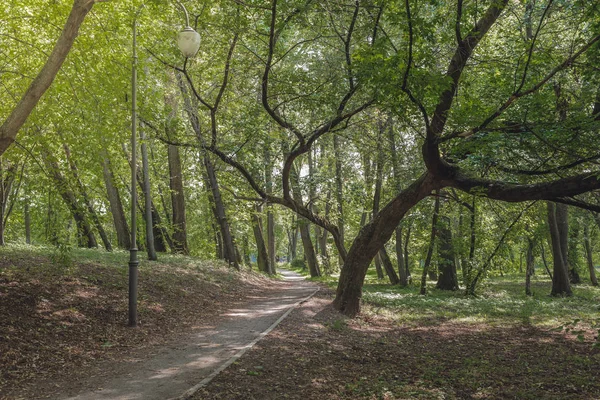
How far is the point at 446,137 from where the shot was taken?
30.7ft

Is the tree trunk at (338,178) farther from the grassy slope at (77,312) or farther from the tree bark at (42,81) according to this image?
the tree bark at (42,81)

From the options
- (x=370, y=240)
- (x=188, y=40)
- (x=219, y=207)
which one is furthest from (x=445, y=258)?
(x=188, y=40)

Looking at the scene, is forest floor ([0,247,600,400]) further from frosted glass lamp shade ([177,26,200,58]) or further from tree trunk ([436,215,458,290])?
tree trunk ([436,215,458,290])

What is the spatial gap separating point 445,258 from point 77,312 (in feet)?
52.2

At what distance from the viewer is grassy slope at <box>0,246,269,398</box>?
271 inches

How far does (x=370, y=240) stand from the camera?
39.7 feet

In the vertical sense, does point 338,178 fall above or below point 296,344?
above

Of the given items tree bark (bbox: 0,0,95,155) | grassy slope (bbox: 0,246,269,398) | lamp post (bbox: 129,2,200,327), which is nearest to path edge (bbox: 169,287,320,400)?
grassy slope (bbox: 0,246,269,398)

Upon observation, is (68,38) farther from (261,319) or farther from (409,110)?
(261,319)

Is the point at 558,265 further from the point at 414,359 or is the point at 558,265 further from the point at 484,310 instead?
the point at 414,359

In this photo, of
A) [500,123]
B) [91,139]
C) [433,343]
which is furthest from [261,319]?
[500,123]

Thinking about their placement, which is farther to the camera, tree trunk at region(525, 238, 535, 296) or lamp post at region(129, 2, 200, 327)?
tree trunk at region(525, 238, 535, 296)

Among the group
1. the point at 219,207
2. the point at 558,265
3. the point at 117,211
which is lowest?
the point at 558,265

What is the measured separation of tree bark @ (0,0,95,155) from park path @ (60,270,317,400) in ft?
11.6
